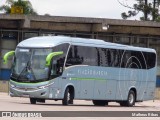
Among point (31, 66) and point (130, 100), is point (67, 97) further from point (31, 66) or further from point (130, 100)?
point (130, 100)

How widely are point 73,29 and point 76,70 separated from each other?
24.9 m

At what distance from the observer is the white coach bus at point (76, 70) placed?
30.7 meters

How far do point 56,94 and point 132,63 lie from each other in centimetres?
665

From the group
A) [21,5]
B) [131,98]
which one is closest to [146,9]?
[21,5]

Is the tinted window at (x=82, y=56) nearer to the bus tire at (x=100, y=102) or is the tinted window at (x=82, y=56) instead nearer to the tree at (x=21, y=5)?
the bus tire at (x=100, y=102)

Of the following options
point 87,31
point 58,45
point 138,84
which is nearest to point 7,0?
point 87,31

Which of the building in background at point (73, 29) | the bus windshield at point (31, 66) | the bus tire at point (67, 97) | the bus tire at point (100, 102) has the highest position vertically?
the building in background at point (73, 29)

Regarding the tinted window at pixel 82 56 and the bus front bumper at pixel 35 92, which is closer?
the bus front bumper at pixel 35 92

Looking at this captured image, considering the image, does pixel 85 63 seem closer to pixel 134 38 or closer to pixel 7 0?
pixel 134 38

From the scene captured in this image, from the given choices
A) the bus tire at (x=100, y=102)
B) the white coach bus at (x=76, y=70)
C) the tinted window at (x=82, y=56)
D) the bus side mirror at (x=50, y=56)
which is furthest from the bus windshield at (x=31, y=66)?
the bus tire at (x=100, y=102)

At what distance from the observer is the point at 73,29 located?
2233 inches

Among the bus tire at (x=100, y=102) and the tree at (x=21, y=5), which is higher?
the tree at (x=21, y=5)

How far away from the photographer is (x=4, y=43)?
55.4 meters

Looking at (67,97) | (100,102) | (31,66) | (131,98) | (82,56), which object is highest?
(82,56)
